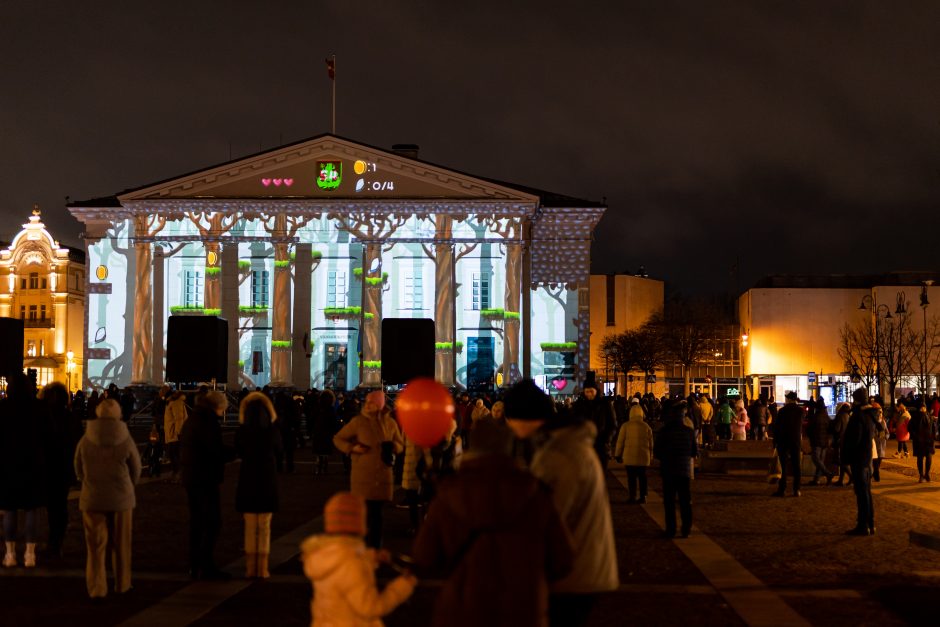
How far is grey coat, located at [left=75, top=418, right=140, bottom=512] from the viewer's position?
10344 mm

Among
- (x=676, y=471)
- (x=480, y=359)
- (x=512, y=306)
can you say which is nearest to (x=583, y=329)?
(x=512, y=306)

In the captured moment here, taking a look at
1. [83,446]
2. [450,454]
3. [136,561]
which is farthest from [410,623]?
[450,454]

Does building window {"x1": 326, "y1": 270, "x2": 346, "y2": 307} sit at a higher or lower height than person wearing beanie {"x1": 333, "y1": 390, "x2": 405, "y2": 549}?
higher

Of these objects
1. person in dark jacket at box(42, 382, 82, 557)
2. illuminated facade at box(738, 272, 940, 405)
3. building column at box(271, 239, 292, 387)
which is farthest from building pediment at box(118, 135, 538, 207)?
person in dark jacket at box(42, 382, 82, 557)

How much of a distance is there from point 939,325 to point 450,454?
6590 centimetres

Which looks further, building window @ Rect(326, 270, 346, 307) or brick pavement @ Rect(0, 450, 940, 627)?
building window @ Rect(326, 270, 346, 307)

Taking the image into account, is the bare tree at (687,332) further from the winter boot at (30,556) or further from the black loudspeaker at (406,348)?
the winter boot at (30,556)

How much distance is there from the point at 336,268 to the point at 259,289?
4.03 metres

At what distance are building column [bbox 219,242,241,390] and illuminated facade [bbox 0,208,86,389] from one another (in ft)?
96.5

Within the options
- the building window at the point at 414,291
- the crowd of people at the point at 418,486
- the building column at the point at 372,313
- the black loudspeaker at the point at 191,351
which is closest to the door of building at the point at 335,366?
the building column at the point at 372,313

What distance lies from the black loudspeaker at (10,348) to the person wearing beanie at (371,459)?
9084 mm

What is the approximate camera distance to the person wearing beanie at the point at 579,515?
19.1ft

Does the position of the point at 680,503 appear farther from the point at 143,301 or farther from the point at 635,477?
the point at 143,301

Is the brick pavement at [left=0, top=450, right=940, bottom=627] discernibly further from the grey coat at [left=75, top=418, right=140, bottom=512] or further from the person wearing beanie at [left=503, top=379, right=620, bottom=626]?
the person wearing beanie at [left=503, top=379, right=620, bottom=626]
